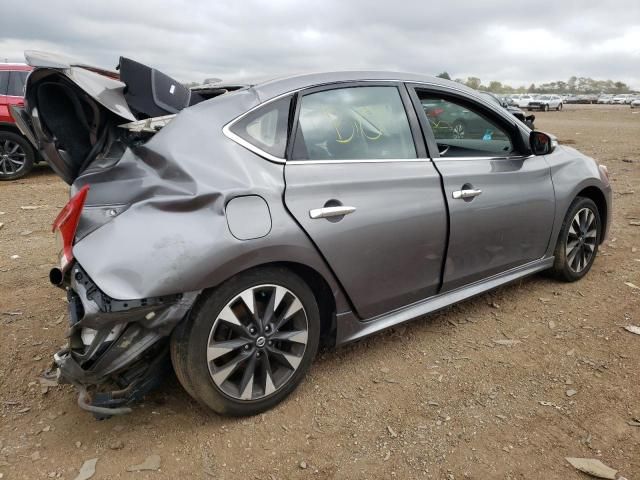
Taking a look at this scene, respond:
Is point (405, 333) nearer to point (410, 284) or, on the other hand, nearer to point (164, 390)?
point (410, 284)

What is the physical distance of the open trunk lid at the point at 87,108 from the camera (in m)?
2.37

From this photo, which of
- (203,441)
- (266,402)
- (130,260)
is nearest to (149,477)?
(203,441)

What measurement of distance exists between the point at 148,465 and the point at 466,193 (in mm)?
2266

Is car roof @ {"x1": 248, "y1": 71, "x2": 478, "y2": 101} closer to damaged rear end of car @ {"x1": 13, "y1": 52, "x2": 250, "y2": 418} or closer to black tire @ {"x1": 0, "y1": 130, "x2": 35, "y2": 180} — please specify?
damaged rear end of car @ {"x1": 13, "y1": 52, "x2": 250, "y2": 418}

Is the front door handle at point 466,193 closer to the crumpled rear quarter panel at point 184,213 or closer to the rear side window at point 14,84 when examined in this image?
the crumpled rear quarter panel at point 184,213

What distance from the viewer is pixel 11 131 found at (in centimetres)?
849

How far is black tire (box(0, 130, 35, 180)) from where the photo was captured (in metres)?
8.49

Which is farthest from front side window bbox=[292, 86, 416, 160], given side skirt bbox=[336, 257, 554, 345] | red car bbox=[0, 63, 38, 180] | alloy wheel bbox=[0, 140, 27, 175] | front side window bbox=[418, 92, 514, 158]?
alloy wheel bbox=[0, 140, 27, 175]

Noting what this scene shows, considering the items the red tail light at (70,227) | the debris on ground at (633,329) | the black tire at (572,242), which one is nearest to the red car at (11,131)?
→ the red tail light at (70,227)

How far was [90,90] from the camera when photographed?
227 cm

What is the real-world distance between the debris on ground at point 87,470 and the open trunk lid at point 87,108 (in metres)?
1.45

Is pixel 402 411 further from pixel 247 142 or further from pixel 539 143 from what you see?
pixel 539 143

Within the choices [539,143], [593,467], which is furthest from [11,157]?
[593,467]

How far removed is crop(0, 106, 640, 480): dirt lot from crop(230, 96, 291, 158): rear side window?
1338mm
